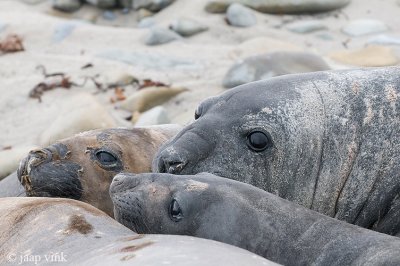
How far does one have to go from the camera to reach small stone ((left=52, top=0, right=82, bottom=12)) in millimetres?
12148

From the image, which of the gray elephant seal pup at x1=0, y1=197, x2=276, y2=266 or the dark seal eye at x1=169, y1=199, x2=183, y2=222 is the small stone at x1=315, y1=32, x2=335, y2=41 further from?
the dark seal eye at x1=169, y1=199, x2=183, y2=222

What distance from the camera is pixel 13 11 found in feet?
39.0

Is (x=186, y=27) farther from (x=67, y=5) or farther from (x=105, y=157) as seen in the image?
(x=105, y=157)

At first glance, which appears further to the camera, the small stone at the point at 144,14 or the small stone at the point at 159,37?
the small stone at the point at 144,14

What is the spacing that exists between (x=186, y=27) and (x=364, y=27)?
6.57 feet

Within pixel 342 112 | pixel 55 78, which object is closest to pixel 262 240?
pixel 342 112

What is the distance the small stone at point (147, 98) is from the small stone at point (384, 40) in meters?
2.48

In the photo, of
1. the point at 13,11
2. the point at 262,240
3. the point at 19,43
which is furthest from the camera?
the point at 13,11

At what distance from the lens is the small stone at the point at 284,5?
36.0 feet

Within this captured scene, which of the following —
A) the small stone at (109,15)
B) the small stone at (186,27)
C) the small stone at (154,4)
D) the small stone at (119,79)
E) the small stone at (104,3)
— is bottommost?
the small stone at (109,15)

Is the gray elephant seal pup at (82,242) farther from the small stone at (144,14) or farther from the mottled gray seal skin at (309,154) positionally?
the small stone at (144,14)

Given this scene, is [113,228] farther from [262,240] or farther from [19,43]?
[19,43]

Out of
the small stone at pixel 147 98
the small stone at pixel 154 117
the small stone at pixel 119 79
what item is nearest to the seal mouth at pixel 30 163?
the small stone at pixel 154 117

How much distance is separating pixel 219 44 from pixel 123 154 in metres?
5.55
